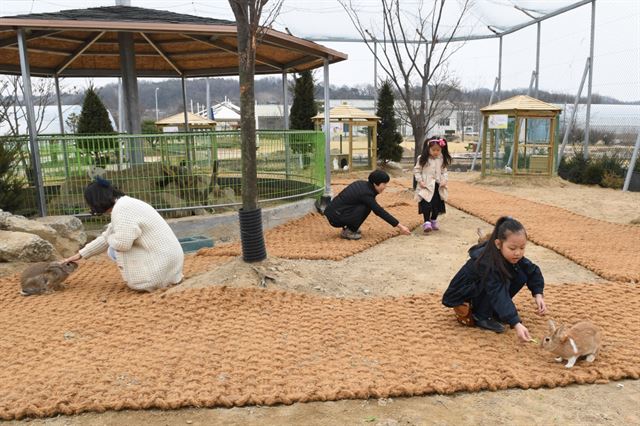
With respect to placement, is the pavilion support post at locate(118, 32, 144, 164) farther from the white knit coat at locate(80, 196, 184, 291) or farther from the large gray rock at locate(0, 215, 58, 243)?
the white knit coat at locate(80, 196, 184, 291)

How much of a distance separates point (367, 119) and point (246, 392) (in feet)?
53.2

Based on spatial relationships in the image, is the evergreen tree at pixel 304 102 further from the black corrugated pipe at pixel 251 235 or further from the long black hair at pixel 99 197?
the long black hair at pixel 99 197

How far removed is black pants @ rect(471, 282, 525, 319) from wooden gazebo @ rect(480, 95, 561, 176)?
1210 centimetres

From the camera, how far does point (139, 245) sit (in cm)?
476

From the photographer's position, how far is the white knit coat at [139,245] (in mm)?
4566

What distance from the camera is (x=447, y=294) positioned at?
3.85m

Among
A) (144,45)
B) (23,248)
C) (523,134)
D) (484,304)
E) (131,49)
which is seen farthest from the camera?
(523,134)

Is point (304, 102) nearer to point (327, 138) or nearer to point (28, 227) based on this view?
point (327, 138)

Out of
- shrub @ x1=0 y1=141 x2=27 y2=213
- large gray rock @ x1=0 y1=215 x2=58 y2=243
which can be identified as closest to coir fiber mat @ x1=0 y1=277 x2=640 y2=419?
large gray rock @ x1=0 y1=215 x2=58 y2=243

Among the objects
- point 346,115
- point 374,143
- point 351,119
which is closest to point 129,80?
point 346,115

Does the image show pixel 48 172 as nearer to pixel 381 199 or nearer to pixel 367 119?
pixel 381 199

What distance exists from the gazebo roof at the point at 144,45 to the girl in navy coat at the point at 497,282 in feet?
15.0

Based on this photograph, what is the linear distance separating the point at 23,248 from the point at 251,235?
2.77 meters

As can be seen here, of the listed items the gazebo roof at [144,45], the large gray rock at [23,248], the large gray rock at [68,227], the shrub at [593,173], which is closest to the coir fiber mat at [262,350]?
the large gray rock at [23,248]
